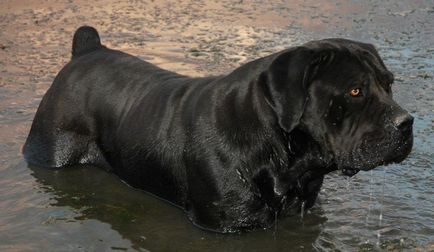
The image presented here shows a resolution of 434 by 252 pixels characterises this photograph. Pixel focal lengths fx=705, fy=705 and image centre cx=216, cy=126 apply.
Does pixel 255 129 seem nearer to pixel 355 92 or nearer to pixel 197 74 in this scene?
pixel 355 92

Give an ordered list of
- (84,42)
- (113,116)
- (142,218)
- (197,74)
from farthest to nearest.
A: (197,74)
(84,42)
(113,116)
(142,218)

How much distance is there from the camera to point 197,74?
943cm

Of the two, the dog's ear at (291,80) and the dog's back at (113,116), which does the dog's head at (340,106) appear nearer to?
the dog's ear at (291,80)

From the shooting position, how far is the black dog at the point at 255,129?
14.9ft

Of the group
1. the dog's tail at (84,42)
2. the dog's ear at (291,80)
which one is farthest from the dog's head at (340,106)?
the dog's tail at (84,42)

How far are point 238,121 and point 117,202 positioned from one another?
1.56 m

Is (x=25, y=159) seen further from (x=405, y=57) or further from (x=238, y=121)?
(x=405, y=57)

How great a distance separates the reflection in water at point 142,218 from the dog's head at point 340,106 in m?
0.89

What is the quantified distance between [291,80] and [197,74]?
4.99 meters

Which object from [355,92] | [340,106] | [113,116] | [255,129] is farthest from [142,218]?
[355,92]

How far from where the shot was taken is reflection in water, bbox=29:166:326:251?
513cm

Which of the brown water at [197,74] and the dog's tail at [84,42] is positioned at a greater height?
the dog's tail at [84,42]

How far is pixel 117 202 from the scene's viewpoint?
5898 mm

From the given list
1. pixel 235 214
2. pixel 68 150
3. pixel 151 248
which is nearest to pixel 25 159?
pixel 68 150
